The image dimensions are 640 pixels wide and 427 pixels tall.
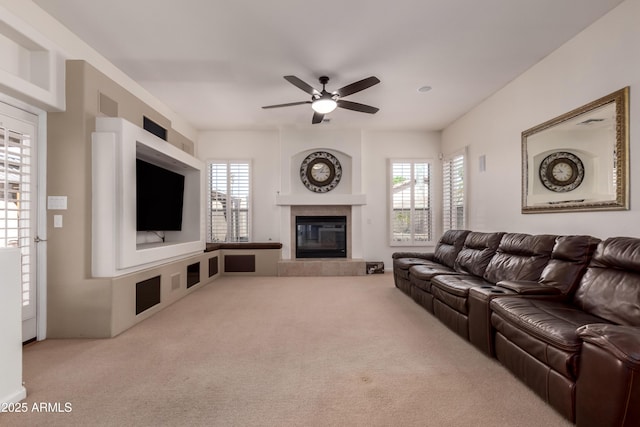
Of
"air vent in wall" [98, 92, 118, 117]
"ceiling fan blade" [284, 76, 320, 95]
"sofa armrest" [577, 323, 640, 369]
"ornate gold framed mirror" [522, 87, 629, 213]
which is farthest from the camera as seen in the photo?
"ceiling fan blade" [284, 76, 320, 95]

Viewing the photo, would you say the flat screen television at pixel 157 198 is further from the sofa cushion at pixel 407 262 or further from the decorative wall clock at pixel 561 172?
the decorative wall clock at pixel 561 172

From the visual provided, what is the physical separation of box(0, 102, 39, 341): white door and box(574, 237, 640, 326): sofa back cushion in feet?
15.8

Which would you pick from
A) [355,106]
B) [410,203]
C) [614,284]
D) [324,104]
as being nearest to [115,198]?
[324,104]

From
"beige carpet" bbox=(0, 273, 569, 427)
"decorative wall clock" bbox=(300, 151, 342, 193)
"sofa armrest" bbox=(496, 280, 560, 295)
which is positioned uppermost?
"decorative wall clock" bbox=(300, 151, 342, 193)

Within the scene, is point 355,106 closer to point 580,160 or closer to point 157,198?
point 580,160

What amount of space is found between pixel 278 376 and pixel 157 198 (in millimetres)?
3193

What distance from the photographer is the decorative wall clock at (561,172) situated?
128 inches

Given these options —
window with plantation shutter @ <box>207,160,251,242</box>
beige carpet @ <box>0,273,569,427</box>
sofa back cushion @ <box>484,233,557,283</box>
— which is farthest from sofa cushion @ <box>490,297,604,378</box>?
window with plantation shutter @ <box>207,160,251,242</box>

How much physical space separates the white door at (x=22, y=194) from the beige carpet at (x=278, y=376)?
0.53m

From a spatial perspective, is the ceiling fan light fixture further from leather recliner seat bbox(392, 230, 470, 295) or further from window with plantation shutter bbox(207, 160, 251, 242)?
window with plantation shutter bbox(207, 160, 251, 242)

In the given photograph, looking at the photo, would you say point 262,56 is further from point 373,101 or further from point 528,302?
point 528,302

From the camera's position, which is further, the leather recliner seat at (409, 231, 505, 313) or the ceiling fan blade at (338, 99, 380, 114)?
the ceiling fan blade at (338, 99, 380, 114)

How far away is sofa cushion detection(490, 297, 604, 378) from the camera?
1.76 m

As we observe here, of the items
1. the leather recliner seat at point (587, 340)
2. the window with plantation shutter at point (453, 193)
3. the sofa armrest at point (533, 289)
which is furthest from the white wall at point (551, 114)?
the sofa armrest at point (533, 289)
